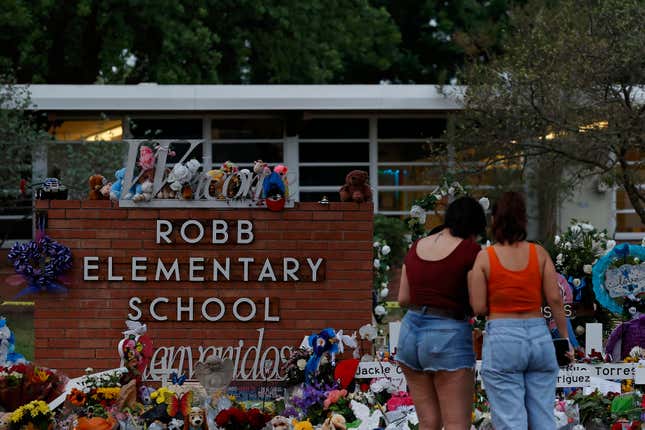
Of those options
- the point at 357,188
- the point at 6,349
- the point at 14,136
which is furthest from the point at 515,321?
the point at 14,136

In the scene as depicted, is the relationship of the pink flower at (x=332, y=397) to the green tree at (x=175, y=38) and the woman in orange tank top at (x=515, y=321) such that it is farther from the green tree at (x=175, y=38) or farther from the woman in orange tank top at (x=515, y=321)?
the green tree at (x=175, y=38)

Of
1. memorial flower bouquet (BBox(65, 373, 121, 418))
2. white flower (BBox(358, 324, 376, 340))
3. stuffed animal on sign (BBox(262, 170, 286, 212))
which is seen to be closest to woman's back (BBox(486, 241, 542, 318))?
white flower (BBox(358, 324, 376, 340))

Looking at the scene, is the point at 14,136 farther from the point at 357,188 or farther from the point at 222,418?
the point at 222,418

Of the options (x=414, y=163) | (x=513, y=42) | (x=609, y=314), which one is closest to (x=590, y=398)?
(x=609, y=314)

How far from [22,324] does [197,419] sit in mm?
7715

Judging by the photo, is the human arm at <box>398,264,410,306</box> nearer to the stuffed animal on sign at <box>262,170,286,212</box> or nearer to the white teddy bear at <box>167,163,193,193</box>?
the stuffed animal on sign at <box>262,170,286,212</box>

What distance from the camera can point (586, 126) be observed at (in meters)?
13.7

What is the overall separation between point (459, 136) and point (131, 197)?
8311 millimetres

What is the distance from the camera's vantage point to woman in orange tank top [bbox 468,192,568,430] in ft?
16.4

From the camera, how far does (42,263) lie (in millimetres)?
7957

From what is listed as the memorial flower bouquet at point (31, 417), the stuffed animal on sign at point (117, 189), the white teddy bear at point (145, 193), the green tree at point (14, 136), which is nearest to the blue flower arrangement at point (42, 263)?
the stuffed animal on sign at point (117, 189)

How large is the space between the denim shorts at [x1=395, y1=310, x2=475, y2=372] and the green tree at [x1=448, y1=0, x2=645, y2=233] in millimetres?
8653

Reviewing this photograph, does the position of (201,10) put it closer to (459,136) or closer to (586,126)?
(459,136)

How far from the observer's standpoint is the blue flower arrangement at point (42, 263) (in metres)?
7.95
